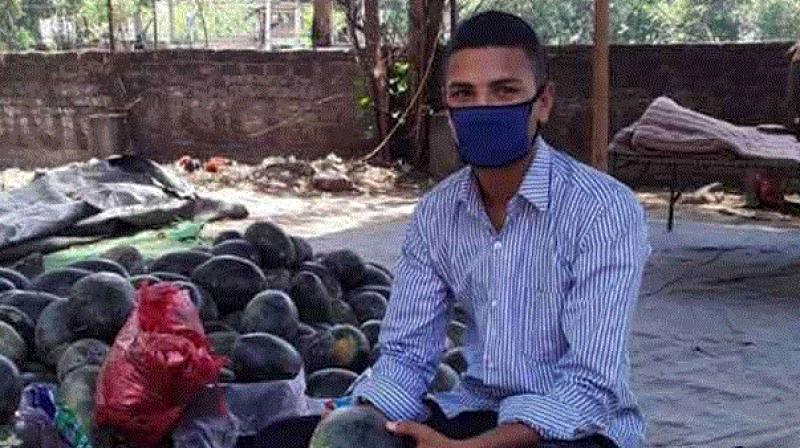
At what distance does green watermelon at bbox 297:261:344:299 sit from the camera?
4.00m

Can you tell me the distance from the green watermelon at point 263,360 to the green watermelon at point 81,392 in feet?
1.42

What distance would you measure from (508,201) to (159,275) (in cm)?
202

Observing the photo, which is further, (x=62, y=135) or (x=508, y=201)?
(x=62, y=135)

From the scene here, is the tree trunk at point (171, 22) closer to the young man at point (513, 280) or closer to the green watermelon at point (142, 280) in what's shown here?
the green watermelon at point (142, 280)

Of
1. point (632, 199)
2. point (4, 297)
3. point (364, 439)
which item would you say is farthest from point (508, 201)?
point (4, 297)

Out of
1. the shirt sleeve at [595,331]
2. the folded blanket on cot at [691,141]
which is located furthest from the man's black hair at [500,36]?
the folded blanket on cot at [691,141]

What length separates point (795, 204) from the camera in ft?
22.2

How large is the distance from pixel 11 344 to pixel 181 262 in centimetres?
85

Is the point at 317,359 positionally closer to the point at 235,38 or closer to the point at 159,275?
the point at 159,275

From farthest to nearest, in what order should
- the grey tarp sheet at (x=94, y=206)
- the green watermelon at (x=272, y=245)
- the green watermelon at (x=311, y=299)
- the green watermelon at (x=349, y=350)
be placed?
the grey tarp sheet at (x=94, y=206)
the green watermelon at (x=272, y=245)
the green watermelon at (x=311, y=299)
the green watermelon at (x=349, y=350)

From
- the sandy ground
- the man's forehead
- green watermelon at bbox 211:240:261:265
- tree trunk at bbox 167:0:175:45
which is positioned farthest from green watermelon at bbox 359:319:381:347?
tree trunk at bbox 167:0:175:45

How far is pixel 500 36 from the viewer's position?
1.99 metres

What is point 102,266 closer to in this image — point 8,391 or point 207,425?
point 8,391

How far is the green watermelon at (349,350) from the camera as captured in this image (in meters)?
3.32
